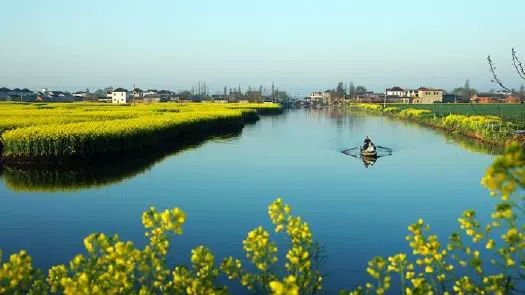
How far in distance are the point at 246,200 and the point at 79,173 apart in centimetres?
1148

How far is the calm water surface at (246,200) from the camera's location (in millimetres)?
16047

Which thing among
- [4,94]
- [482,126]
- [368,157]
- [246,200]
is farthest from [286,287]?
[4,94]

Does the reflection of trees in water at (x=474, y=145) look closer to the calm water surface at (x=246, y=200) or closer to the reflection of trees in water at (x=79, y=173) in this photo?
the calm water surface at (x=246, y=200)

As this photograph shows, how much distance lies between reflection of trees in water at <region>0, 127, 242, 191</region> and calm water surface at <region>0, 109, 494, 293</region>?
11cm

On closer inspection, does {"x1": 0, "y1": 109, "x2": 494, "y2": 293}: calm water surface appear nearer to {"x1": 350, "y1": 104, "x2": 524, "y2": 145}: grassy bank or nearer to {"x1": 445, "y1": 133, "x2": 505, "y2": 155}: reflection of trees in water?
{"x1": 445, "y1": 133, "x2": 505, "y2": 155}: reflection of trees in water

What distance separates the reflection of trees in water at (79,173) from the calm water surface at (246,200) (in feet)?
0.36

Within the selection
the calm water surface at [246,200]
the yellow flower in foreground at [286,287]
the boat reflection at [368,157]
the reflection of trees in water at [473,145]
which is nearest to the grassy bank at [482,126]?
the reflection of trees in water at [473,145]

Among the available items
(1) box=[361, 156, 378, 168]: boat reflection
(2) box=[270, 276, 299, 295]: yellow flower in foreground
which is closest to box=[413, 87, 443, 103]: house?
(1) box=[361, 156, 378, 168]: boat reflection

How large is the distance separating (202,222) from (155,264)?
42.2 ft

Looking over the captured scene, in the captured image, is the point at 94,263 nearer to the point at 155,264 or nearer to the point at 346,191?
the point at 155,264

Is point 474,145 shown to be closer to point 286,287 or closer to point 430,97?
point 286,287

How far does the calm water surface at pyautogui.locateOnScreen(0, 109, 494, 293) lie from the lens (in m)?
16.0

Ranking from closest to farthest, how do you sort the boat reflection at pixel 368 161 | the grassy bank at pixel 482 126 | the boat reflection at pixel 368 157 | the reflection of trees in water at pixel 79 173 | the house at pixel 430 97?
the reflection of trees in water at pixel 79 173 → the boat reflection at pixel 368 161 → the boat reflection at pixel 368 157 → the grassy bank at pixel 482 126 → the house at pixel 430 97

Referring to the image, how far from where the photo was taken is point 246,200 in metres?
22.3
